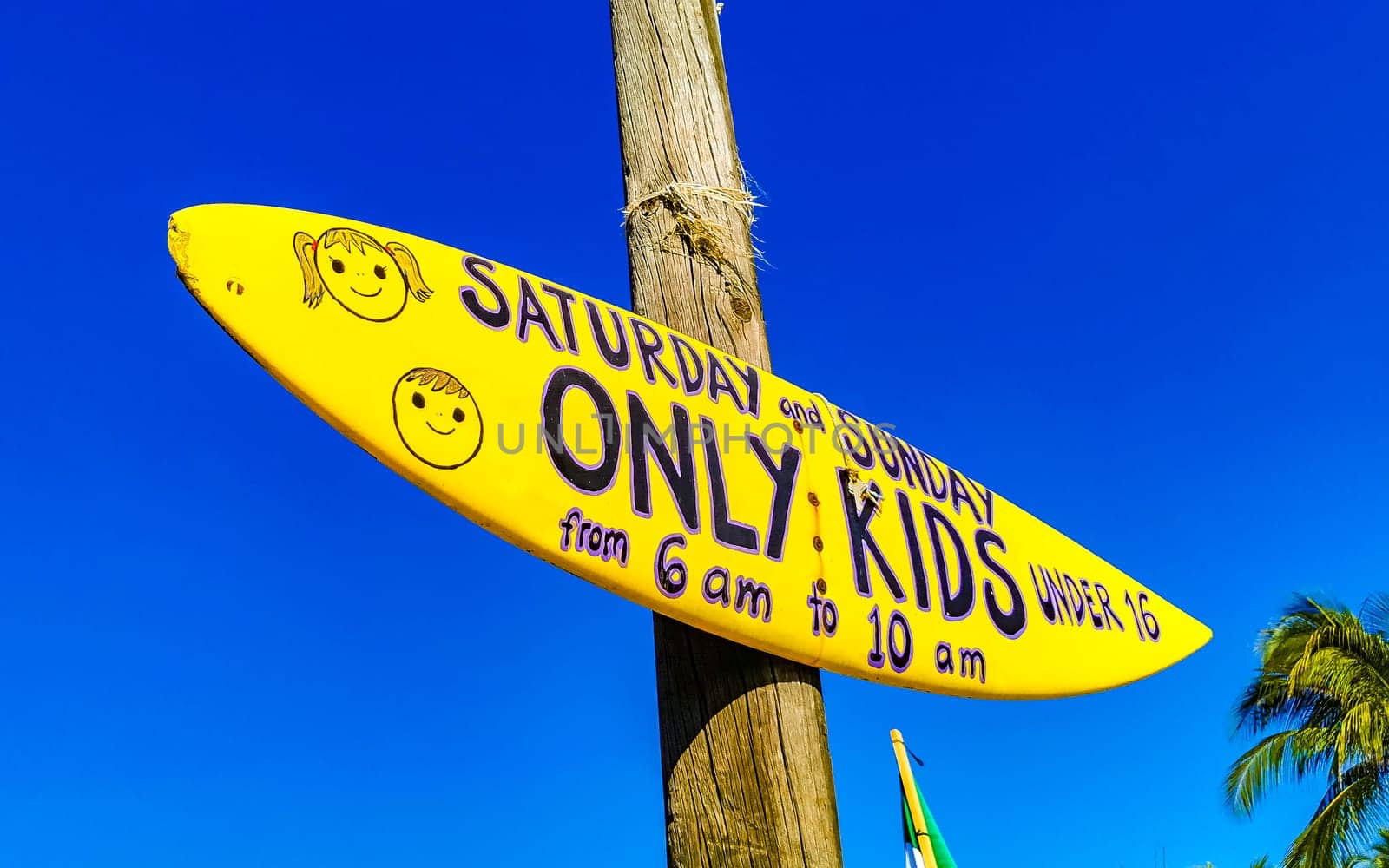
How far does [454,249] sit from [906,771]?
1662 mm

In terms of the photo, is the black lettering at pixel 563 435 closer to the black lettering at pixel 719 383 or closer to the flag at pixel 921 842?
the black lettering at pixel 719 383

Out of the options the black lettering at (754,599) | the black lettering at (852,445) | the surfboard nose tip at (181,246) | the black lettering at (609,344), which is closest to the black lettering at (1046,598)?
the black lettering at (852,445)

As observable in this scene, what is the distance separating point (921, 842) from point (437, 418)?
5.84ft

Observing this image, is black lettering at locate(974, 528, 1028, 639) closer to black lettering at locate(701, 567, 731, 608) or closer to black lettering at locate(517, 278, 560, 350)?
black lettering at locate(701, 567, 731, 608)

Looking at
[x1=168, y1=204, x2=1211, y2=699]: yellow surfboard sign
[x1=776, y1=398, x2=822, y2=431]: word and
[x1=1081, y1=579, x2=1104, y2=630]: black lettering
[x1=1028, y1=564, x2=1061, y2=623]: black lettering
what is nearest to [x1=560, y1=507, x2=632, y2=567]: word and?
[x1=168, y1=204, x2=1211, y2=699]: yellow surfboard sign

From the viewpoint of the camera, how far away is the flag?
2.76 metres

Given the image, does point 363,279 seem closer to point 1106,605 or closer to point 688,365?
point 688,365

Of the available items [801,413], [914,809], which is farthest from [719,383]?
[914,809]

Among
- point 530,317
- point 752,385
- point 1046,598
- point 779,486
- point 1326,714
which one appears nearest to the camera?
point 530,317

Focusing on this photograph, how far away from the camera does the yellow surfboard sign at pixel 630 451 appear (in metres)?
1.59

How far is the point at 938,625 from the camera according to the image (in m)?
2.02

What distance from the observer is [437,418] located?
1.61m

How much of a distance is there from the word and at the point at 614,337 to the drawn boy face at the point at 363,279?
11cm

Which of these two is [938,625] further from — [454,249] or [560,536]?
[454,249]
